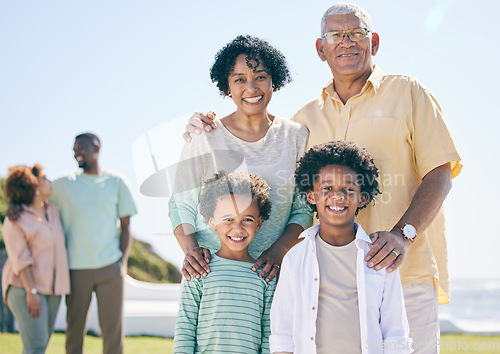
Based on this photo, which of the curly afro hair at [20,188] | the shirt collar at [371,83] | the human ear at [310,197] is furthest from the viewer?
the curly afro hair at [20,188]

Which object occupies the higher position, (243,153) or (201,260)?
(243,153)

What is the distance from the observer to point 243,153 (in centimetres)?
319

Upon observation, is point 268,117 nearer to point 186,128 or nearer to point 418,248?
point 186,128

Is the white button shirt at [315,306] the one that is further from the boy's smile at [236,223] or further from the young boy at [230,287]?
the boy's smile at [236,223]

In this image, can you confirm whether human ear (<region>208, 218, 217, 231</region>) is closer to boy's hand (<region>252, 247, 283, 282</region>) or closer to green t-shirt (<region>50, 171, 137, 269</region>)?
boy's hand (<region>252, 247, 283, 282</region>)

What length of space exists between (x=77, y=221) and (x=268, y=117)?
3037mm

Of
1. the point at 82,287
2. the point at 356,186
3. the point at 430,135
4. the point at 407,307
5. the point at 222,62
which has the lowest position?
the point at 82,287

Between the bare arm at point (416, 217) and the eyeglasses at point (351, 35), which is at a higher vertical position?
the eyeglasses at point (351, 35)

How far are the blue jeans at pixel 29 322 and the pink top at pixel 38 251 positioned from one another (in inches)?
3.5

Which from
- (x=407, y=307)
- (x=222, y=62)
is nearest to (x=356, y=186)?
(x=407, y=307)

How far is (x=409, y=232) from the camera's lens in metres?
2.75

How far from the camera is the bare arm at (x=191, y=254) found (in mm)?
2916

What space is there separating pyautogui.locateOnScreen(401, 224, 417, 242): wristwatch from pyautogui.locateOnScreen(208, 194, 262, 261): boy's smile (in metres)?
0.79

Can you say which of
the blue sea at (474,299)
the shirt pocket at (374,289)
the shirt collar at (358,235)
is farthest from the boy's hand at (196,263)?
the blue sea at (474,299)
